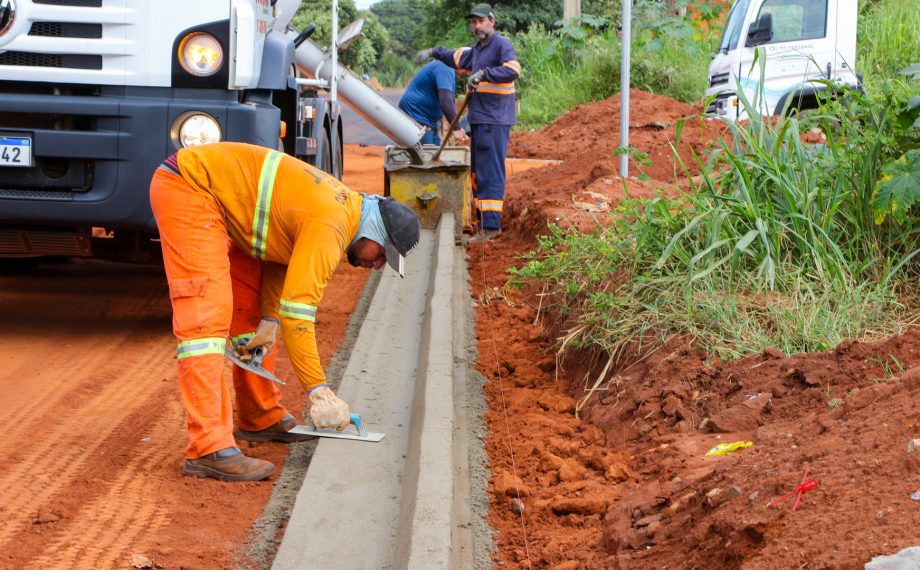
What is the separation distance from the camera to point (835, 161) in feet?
20.0

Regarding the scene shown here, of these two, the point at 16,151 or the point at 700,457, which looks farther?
the point at 16,151

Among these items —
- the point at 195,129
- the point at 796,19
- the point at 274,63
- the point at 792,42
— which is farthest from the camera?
the point at 796,19

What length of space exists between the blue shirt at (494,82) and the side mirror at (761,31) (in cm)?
418

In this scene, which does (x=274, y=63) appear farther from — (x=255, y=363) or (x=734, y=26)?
(x=734, y=26)

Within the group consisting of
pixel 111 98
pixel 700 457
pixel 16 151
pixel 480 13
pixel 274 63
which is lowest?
pixel 700 457

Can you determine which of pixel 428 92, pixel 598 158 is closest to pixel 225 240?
pixel 428 92

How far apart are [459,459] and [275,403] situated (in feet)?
3.21

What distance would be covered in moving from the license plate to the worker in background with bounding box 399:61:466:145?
6.65 meters

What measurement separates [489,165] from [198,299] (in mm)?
6012

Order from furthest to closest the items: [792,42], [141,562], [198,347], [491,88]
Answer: [792,42] < [491,88] < [198,347] < [141,562]

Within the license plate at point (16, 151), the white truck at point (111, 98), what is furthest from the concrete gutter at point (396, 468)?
the license plate at point (16, 151)

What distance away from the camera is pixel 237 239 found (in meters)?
4.70

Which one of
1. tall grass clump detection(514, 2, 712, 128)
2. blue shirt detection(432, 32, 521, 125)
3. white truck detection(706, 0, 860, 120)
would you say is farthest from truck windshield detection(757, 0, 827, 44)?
tall grass clump detection(514, 2, 712, 128)

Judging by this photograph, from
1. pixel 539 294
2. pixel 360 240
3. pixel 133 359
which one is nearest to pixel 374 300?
pixel 539 294
